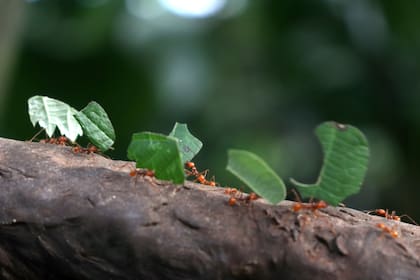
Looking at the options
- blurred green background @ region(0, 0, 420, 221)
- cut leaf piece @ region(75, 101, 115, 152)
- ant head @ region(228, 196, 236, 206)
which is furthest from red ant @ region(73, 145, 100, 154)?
blurred green background @ region(0, 0, 420, 221)

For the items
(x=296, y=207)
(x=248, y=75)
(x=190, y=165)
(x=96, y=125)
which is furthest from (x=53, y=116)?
(x=248, y=75)

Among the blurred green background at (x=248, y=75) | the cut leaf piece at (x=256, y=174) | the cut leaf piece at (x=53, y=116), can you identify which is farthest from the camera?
the blurred green background at (x=248, y=75)

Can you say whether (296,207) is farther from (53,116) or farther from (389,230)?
(53,116)

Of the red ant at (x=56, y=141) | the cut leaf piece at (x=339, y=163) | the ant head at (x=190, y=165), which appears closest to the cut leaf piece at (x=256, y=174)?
the cut leaf piece at (x=339, y=163)

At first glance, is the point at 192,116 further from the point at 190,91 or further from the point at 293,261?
the point at 293,261

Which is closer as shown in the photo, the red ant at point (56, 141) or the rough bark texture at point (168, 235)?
the rough bark texture at point (168, 235)

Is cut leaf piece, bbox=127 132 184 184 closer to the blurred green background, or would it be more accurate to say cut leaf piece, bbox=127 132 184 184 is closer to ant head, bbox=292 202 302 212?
ant head, bbox=292 202 302 212

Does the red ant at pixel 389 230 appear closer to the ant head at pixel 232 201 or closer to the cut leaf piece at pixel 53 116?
the ant head at pixel 232 201

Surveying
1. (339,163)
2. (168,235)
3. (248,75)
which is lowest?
(168,235)
